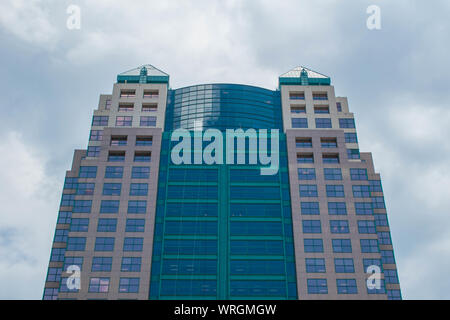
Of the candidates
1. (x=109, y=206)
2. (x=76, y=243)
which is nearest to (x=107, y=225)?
(x=109, y=206)

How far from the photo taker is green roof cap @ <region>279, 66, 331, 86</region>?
11669cm

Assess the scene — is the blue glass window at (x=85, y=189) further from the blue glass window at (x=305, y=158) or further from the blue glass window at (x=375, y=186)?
the blue glass window at (x=375, y=186)

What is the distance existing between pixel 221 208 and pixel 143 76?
43.4 meters

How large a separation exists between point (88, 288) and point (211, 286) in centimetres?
2216

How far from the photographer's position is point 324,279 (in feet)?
276

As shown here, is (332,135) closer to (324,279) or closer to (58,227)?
(324,279)

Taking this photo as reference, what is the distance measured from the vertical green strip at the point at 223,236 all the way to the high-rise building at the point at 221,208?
0.20 m

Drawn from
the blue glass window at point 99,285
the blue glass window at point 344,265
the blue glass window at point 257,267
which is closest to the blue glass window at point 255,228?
the blue glass window at point 257,267

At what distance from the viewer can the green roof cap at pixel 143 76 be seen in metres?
116

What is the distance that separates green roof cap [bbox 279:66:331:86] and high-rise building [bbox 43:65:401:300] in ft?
11.0

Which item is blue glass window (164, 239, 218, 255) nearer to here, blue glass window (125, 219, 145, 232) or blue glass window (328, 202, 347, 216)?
blue glass window (125, 219, 145, 232)

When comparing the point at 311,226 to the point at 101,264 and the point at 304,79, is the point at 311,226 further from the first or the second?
the point at 304,79

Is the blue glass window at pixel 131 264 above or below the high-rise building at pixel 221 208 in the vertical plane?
below
